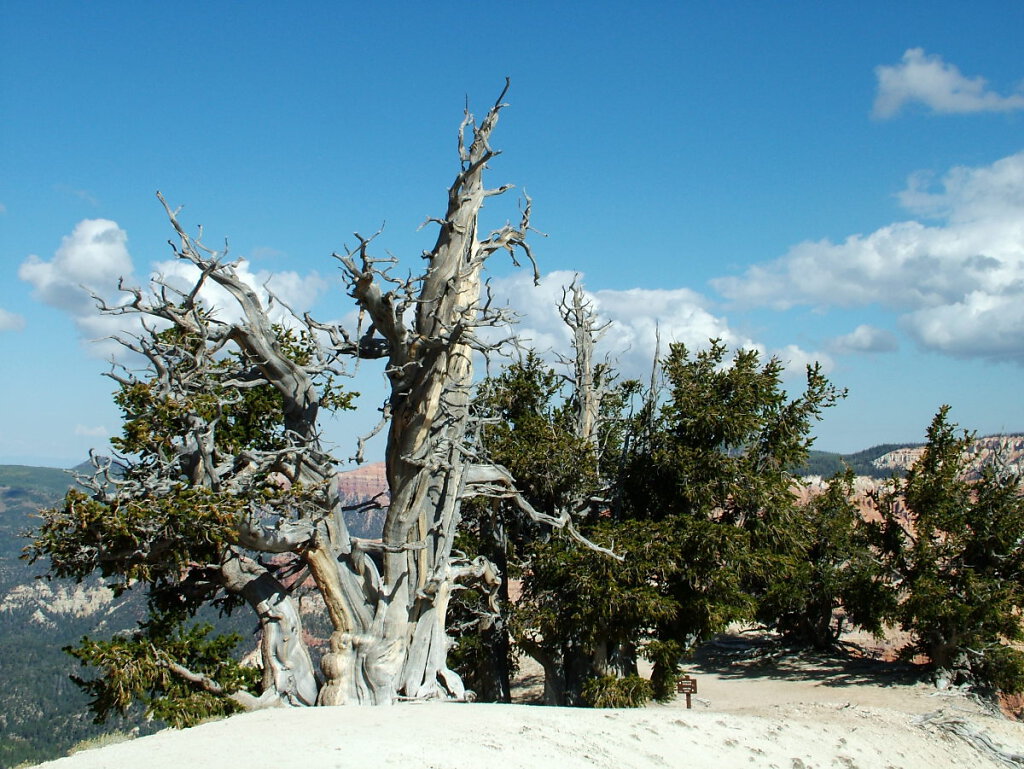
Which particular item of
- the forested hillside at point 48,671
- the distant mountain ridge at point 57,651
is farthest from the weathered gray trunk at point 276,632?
the distant mountain ridge at point 57,651

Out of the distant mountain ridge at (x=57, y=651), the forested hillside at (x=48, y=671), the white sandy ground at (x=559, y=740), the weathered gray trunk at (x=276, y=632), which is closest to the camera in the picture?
the white sandy ground at (x=559, y=740)

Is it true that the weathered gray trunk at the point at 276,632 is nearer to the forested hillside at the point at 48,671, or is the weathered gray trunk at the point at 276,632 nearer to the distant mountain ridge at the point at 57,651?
the forested hillside at the point at 48,671

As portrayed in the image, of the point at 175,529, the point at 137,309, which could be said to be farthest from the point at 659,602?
the point at 137,309

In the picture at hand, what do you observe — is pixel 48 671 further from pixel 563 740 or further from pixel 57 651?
pixel 563 740

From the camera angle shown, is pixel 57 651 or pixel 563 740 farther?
pixel 57 651

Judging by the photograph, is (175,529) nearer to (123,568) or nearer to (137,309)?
(123,568)

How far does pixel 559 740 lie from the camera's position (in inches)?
452

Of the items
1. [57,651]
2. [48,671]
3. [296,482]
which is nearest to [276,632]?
[296,482]

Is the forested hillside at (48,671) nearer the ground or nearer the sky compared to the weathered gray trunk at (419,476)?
nearer the ground

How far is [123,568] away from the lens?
12.8m

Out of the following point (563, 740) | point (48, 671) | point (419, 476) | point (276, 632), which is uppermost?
point (419, 476)

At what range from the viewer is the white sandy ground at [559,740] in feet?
31.9

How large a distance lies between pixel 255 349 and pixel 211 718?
18.2 ft

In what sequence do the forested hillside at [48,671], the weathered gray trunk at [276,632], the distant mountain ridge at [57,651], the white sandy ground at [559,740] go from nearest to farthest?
the white sandy ground at [559,740] → the weathered gray trunk at [276,632] → the distant mountain ridge at [57,651] → the forested hillside at [48,671]
